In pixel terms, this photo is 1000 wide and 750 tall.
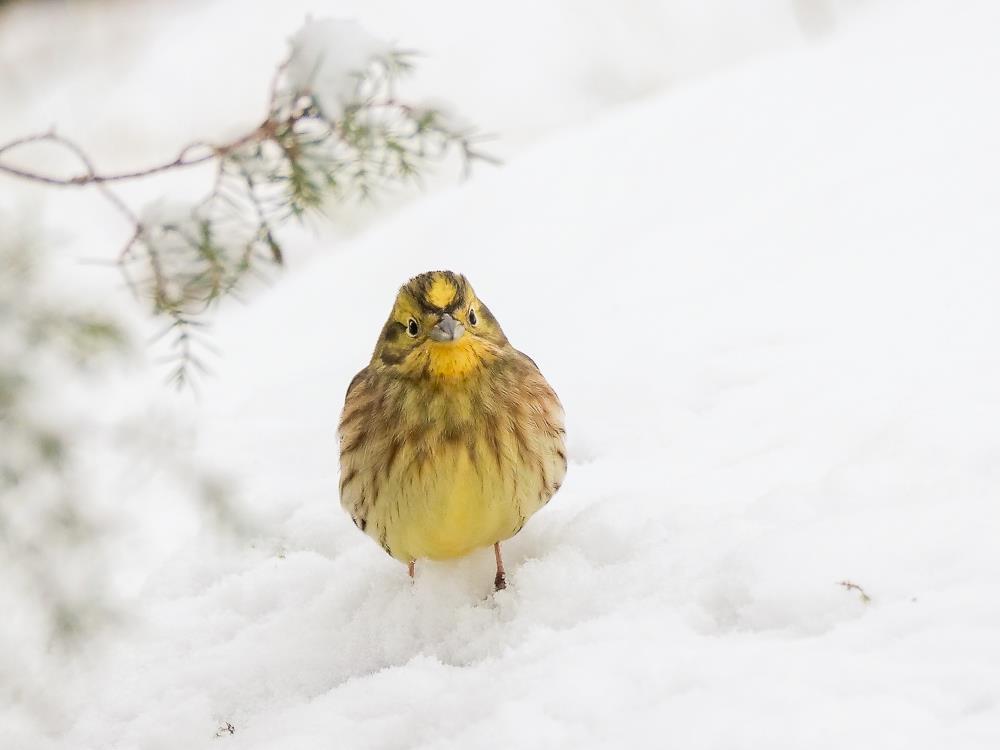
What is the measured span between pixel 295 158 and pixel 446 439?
34.5 inches

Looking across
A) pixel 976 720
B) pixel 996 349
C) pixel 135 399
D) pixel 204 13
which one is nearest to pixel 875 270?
pixel 996 349

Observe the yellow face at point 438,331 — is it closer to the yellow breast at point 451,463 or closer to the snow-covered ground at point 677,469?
the yellow breast at point 451,463

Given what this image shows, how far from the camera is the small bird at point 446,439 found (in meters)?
2.95

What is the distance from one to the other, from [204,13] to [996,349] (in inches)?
423

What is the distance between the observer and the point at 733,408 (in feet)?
12.8

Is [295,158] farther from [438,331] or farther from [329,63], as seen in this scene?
[438,331]

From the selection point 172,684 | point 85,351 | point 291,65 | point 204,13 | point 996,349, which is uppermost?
point 204,13

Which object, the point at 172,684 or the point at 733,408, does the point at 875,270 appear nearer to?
the point at 733,408

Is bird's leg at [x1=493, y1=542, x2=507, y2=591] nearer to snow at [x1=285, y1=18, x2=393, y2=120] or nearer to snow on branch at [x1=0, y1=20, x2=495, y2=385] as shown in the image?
snow on branch at [x1=0, y1=20, x2=495, y2=385]

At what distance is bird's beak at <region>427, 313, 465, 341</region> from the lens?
290 cm

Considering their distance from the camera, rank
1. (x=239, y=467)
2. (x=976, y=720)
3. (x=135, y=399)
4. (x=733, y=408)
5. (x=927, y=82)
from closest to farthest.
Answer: (x=976, y=720) → (x=733, y=408) → (x=239, y=467) → (x=135, y=399) → (x=927, y=82)

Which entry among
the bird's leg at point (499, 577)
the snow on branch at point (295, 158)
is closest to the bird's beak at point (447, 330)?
the snow on branch at point (295, 158)

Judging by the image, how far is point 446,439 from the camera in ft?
9.71

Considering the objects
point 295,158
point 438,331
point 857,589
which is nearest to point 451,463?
point 438,331
